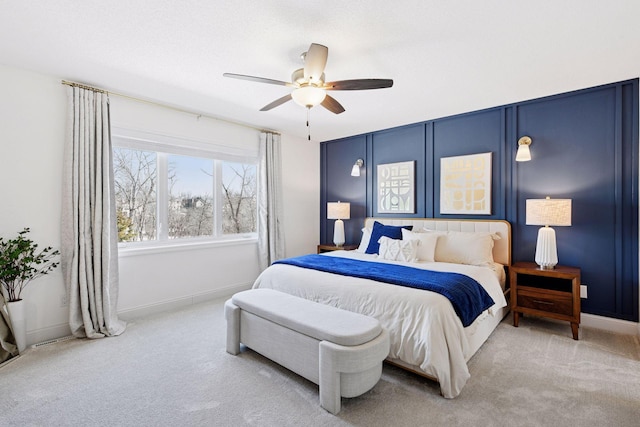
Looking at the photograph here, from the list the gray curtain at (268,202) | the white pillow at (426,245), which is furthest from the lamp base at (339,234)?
the white pillow at (426,245)

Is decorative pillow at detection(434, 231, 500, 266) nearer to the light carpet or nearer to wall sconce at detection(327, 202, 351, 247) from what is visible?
the light carpet

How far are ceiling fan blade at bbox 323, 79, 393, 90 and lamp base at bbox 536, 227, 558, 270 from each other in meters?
2.27

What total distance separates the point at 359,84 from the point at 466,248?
225 cm

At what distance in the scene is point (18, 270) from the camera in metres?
2.57

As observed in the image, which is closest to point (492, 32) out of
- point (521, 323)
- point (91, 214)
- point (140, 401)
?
point (521, 323)

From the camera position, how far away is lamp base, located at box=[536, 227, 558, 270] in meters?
3.00

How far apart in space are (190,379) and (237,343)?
45cm

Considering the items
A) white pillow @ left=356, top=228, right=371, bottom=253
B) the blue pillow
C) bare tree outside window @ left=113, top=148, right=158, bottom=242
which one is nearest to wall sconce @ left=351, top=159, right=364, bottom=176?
white pillow @ left=356, top=228, right=371, bottom=253

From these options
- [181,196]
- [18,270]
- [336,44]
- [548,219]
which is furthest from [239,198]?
[548,219]

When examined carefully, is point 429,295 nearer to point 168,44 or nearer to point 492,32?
point 492,32

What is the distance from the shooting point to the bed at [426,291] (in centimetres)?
205

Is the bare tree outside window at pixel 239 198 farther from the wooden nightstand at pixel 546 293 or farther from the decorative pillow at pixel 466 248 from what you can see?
the wooden nightstand at pixel 546 293

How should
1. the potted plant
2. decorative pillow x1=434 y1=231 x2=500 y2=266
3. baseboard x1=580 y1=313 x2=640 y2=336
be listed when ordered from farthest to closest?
decorative pillow x1=434 y1=231 x2=500 y2=266 < baseboard x1=580 y1=313 x2=640 y2=336 < the potted plant

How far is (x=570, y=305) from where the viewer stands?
9.30 ft
